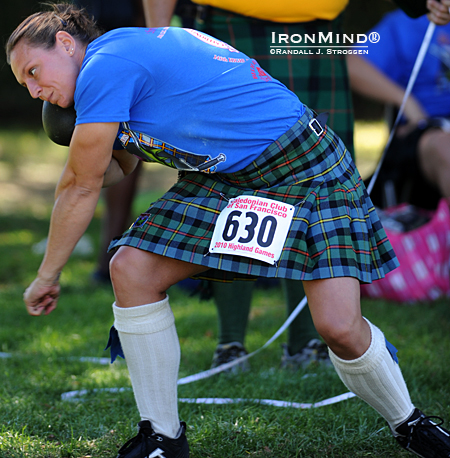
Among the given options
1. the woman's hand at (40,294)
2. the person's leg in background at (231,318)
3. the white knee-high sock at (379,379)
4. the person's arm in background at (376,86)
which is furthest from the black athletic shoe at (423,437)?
the person's arm in background at (376,86)

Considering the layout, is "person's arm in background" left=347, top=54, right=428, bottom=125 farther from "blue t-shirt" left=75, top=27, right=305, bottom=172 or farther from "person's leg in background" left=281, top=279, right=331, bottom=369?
"blue t-shirt" left=75, top=27, right=305, bottom=172

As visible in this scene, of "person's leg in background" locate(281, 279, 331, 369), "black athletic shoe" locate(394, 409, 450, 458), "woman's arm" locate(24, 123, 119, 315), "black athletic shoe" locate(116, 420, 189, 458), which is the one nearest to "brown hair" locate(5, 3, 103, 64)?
"woman's arm" locate(24, 123, 119, 315)

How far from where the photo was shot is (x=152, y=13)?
2.20 metres

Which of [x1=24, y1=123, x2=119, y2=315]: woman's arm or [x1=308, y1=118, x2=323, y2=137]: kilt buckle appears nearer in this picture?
[x1=24, y1=123, x2=119, y2=315]: woman's arm

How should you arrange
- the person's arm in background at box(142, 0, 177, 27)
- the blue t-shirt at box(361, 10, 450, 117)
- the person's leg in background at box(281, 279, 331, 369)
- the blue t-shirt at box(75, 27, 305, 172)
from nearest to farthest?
the blue t-shirt at box(75, 27, 305, 172)
the person's arm in background at box(142, 0, 177, 27)
the person's leg in background at box(281, 279, 331, 369)
the blue t-shirt at box(361, 10, 450, 117)

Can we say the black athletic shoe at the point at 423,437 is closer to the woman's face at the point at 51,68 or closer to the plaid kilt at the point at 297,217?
the plaid kilt at the point at 297,217

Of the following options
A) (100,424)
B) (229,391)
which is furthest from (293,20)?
(100,424)

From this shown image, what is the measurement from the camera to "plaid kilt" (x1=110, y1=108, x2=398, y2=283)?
1.59m

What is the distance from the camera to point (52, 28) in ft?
5.14

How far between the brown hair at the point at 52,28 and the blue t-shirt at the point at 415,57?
2651 mm

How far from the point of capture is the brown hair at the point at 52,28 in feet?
5.08

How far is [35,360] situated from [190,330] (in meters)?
0.77

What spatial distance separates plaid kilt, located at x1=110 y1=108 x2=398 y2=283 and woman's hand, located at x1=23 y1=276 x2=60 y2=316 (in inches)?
8.5

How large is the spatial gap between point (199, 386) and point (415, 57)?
8.85 ft
